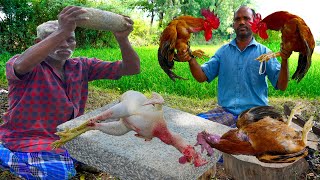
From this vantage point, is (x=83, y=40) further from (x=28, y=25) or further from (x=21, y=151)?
(x=21, y=151)

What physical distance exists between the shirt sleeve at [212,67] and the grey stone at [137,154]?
709 mm

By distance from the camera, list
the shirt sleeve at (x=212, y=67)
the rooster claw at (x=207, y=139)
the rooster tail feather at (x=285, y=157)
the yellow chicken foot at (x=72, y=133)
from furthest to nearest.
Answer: the shirt sleeve at (x=212, y=67) → the yellow chicken foot at (x=72, y=133) → the rooster claw at (x=207, y=139) → the rooster tail feather at (x=285, y=157)

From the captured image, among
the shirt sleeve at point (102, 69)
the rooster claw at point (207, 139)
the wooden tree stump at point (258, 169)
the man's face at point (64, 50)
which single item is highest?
the man's face at point (64, 50)

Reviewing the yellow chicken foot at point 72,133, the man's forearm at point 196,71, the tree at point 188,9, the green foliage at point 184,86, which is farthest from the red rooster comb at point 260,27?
the tree at point 188,9

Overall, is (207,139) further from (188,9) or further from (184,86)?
(188,9)

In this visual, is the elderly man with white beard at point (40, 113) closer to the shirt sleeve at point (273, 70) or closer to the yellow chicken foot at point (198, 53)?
the yellow chicken foot at point (198, 53)

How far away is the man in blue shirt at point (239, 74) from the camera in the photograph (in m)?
3.29

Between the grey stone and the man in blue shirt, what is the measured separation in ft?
1.97

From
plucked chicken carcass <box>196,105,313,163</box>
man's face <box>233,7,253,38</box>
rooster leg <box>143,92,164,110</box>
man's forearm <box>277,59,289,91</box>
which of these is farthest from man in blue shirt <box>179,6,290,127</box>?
plucked chicken carcass <box>196,105,313,163</box>

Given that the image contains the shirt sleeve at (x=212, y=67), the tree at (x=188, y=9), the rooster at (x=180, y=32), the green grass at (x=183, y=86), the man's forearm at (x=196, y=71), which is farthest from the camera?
the tree at (x=188, y=9)

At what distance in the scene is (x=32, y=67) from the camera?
258 centimetres

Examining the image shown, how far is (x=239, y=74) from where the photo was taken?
3.40 metres

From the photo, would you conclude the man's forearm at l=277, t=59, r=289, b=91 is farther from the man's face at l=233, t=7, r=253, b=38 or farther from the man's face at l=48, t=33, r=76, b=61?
the man's face at l=48, t=33, r=76, b=61

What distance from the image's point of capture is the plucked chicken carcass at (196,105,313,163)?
193 centimetres
